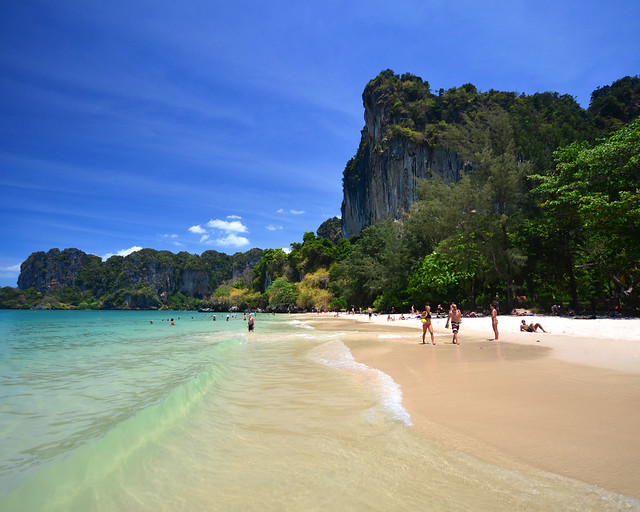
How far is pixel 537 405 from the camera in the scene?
5.13 metres

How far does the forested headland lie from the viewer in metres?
19.1

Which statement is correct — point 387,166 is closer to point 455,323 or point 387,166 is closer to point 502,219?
point 502,219

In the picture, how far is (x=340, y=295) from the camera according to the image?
6300 cm

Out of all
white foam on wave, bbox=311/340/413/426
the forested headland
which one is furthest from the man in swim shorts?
the forested headland

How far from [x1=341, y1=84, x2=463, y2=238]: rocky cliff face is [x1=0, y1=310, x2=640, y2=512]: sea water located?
58771mm

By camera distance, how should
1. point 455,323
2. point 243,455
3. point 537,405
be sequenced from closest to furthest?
point 243,455, point 537,405, point 455,323

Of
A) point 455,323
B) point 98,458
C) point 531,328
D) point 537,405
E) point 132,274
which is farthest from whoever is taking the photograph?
point 132,274

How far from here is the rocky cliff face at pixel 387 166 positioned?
67438 mm

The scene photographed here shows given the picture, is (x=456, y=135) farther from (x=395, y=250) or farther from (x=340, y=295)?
(x=340, y=295)

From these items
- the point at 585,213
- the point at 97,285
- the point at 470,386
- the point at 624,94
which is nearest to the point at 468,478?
the point at 470,386

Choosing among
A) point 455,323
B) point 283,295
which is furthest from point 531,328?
point 283,295

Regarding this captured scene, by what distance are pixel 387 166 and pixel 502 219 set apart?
49.9 meters

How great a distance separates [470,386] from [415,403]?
5.24ft

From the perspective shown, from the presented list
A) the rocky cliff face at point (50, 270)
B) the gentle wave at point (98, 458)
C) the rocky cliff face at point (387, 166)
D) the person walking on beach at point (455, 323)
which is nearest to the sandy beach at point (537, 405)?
the person walking on beach at point (455, 323)
